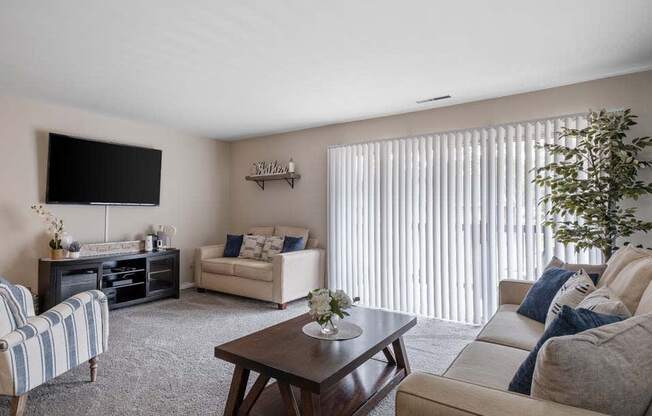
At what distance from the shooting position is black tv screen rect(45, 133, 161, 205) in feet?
12.9

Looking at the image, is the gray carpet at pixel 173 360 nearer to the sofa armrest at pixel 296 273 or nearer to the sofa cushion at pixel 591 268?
the sofa armrest at pixel 296 273

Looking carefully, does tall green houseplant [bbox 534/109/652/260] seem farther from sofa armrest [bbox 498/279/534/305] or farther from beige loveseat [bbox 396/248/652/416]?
beige loveseat [bbox 396/248/652/416]

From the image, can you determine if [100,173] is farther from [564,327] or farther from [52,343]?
[564,327]

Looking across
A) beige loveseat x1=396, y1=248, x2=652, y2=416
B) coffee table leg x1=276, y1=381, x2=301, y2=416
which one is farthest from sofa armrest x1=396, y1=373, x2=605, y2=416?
coffee table leg x1=276, y1=381, x2=301, y2=416

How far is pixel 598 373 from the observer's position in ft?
2.94

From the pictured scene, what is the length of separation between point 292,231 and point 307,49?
9.38ft

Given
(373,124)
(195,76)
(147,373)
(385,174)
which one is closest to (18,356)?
(147,373)

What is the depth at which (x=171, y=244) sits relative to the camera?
508 cm

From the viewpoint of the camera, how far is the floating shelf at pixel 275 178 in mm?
5121

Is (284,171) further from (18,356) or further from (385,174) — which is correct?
(18,356)

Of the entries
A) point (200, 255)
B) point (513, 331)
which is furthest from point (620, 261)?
point (200, 255)

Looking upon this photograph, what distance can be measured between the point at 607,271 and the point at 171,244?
4.94 m

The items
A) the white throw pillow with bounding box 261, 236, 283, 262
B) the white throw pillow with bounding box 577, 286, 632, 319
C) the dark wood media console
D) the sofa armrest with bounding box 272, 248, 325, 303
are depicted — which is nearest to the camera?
the white throw pillow with bounding box 577, 286, 632, 319

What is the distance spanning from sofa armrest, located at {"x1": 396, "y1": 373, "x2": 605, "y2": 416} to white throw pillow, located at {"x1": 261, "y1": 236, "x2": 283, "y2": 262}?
12.3ft
